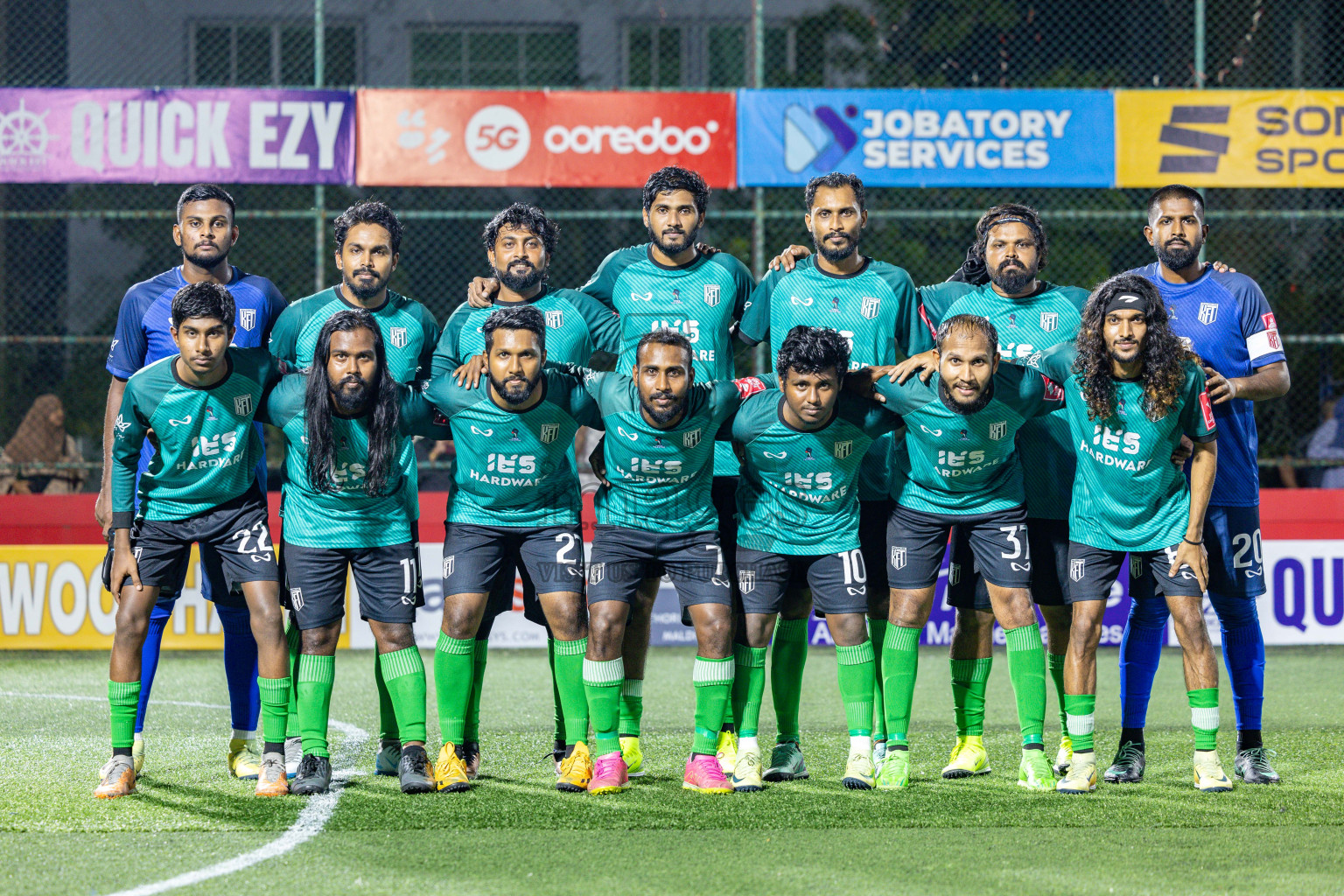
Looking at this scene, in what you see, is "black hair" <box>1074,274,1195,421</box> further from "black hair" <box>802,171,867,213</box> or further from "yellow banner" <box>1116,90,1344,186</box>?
"yellow banner" <box>1116,90,1344,186</box>

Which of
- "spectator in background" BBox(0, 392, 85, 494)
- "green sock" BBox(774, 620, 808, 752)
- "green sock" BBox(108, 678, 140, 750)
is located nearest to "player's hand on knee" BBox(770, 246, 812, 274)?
"green sock" BBox(774, 620, 808, 752)

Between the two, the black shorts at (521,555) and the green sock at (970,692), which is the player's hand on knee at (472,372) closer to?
the black shorts at (521,555)

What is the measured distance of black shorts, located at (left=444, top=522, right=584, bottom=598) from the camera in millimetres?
5434

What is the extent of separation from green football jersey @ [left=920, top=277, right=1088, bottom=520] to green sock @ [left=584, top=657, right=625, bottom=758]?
5.75ft

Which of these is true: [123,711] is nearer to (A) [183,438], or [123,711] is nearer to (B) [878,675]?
(A) [183,438]

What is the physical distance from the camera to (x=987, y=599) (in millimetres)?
5656

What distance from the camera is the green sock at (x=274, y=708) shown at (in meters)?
5.33

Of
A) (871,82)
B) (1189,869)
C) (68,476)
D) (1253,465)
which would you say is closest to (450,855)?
(1189,869)

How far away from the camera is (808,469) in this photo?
5395mm

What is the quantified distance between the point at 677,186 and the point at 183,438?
2.13 m

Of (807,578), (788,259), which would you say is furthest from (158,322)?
(807,578)

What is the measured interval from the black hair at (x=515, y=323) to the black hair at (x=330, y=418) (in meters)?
0.40

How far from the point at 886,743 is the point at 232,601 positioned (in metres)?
2.60

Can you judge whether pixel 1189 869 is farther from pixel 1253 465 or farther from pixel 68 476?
pixel 68 476
